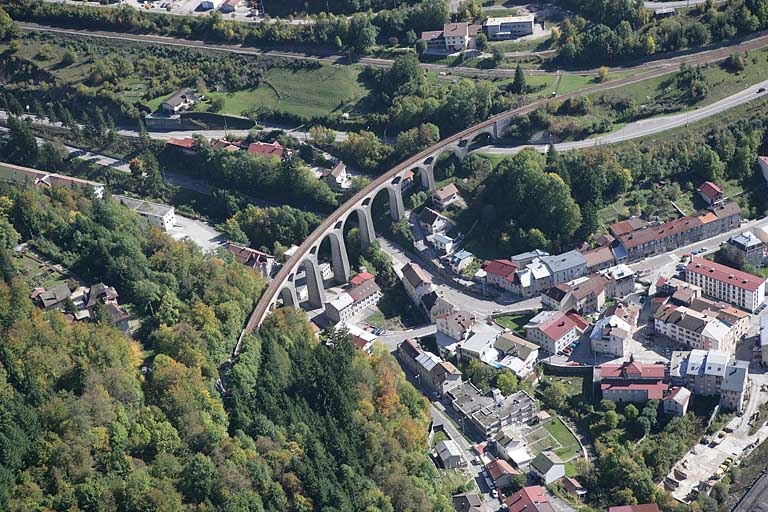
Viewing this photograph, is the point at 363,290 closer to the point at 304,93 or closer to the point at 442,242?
the point at 442,242

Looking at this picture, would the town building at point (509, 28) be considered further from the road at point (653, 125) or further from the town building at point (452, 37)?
the road at point (653, 125)

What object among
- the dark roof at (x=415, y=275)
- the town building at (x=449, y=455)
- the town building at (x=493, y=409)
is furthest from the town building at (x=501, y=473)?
the dark roof at (x=415, y=275)

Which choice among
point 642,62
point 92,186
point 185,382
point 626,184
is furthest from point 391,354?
point 642,62

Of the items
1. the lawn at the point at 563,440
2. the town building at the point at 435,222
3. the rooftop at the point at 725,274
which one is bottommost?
the lawn at the point at 563,440

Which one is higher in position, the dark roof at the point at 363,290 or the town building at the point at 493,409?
the dark roof at the point at 363,290

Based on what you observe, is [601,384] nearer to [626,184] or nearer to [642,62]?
[626,184]

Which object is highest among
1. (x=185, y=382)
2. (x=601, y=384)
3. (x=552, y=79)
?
(x=552, y=79)
